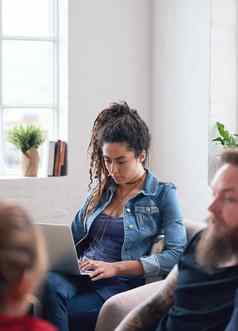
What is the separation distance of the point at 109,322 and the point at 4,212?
141cm

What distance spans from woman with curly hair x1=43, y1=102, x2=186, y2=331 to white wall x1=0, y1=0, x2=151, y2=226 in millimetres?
1086

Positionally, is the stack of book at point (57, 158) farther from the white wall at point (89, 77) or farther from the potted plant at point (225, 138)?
the potted plant at point (225, 138)

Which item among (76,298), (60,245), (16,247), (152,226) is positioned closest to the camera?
(16,247)

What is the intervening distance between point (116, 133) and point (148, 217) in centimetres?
42

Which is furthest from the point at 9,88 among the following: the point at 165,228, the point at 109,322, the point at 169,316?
the point at 169,316

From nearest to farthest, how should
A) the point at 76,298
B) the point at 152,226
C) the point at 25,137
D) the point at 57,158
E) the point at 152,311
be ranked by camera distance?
the point at 152,311
the point at 76,298
the point at 152,226
the point at 25,137
the point at 57,158

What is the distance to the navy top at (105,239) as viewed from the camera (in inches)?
117

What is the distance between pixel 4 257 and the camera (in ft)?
4.07

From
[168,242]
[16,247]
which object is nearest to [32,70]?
[168,242]

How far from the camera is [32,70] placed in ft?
14.8

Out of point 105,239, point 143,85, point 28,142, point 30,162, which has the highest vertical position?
point 143,85

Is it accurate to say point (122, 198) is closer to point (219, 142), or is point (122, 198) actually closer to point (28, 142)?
point (219, 142)

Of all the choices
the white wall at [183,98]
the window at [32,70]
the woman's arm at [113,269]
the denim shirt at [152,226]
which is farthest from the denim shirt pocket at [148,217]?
the window at [32,70]

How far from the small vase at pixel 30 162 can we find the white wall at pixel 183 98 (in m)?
0.84
